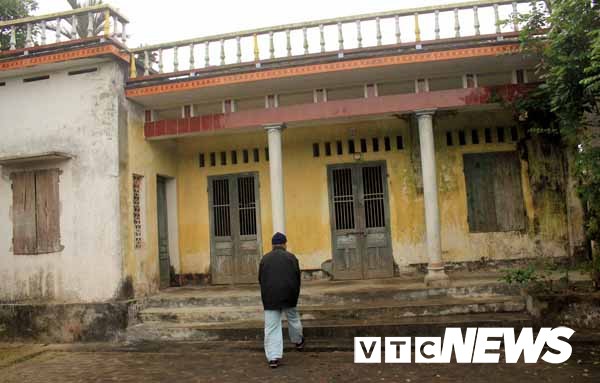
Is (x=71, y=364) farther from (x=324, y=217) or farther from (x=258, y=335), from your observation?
(x=324, y=217)

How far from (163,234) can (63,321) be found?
8.58ft

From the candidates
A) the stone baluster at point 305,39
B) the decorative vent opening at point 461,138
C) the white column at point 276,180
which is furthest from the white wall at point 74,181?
the decorative vent opening at point 461,138

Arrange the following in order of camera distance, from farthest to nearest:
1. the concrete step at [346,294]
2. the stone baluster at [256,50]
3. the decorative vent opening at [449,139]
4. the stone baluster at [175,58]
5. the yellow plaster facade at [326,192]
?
the decorative vent opening at [449,139] → the yellow plaster facade at [326,192] → the stone baluster at [175,58] → the stone baluster at [256,50] → the concrete step at [346,294]

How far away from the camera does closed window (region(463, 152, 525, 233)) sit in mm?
9539

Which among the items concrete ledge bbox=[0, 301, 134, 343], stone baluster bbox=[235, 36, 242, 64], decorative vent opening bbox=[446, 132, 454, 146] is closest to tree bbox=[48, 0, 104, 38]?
stone baluster bbox=[235, 36, 242, 64]

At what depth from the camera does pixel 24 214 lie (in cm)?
868

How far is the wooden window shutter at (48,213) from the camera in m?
8.54

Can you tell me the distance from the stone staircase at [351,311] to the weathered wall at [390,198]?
121cm

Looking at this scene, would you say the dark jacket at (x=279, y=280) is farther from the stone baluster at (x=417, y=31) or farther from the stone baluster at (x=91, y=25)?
the stone baluster at (x=91, y=25)

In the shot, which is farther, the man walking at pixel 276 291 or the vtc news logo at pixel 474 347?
the man walking at pixel 276 291

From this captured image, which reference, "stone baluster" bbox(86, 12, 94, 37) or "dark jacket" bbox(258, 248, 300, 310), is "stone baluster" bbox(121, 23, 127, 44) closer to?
"stone baluster" bbox(86, 12, 94, 37)

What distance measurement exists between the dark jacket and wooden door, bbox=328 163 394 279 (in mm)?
3699

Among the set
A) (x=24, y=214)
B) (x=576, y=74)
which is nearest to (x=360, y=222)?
(x=576, y=74)

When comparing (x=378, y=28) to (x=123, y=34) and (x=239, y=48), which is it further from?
(x=123, y=34)
